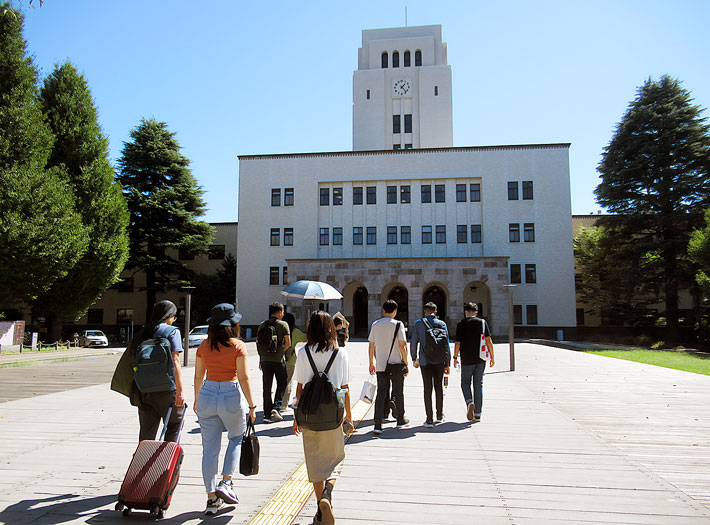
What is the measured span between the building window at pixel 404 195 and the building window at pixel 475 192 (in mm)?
5302

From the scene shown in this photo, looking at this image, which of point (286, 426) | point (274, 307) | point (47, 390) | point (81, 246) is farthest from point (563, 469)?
point (81, 246)

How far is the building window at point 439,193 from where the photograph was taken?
44356 millimetres

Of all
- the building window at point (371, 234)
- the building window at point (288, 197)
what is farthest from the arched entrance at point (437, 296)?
the building window at point (288, 197)

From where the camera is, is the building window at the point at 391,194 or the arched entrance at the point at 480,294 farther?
the building window at the point at 391,194

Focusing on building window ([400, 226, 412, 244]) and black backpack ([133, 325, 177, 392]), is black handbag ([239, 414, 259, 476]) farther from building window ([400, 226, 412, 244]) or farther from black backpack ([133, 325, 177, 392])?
building window ([400, 226, 412, 244])

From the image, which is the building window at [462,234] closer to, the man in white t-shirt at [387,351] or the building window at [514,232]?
the building window at [514,232]

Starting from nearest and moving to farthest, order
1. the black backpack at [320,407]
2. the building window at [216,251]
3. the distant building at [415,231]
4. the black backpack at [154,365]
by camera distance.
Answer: the black backpack at [320,407], the black backpack at [154,365], the distant building at [415,231], the building window at [216,251]

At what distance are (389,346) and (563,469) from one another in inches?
116

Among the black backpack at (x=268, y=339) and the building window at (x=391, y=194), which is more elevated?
the building window at (x=391, y=194)

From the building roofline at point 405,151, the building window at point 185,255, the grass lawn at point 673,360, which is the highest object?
the building roofline at point 405,151

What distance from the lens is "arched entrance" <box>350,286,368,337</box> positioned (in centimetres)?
4597

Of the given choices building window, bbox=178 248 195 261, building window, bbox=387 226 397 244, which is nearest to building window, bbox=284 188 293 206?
building window, bbox=387 226 397 244

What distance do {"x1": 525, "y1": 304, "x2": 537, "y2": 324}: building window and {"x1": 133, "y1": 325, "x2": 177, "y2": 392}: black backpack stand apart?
40.2 metres

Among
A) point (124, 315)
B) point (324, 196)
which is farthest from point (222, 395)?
point (124, 315)
